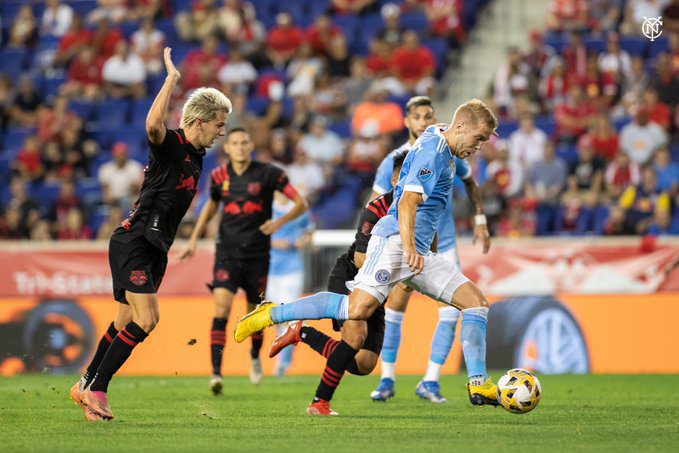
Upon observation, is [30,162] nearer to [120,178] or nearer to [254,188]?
[120,178]

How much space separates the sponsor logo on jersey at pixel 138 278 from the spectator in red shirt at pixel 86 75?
1445 cm

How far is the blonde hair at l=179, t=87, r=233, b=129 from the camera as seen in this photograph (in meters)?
9.02

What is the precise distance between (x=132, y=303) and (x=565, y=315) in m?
7.83

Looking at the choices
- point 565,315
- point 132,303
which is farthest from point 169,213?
point 565,315

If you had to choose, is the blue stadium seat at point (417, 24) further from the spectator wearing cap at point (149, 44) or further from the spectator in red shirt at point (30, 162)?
Answer: the spectator in red shirt at point (30, 162)

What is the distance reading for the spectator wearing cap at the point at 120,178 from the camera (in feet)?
63.9

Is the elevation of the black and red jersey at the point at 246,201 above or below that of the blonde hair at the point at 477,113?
below

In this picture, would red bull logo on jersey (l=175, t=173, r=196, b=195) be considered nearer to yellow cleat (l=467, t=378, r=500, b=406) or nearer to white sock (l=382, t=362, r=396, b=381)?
yellow cleat (l=467, t=378, r=500, b=406)

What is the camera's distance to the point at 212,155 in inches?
798

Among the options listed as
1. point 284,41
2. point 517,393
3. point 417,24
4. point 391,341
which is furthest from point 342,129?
point 517,393

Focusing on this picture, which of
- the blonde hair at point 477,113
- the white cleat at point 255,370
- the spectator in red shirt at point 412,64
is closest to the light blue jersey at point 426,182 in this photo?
the blonde hair at point 477,113

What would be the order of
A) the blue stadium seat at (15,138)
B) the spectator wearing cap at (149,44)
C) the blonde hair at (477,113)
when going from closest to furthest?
the blonde hair at (477,113) < the blue stadium seat at (15,138) < the spectator wearing cap at (149,44)

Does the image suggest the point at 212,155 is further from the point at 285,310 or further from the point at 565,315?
the point at 285,310

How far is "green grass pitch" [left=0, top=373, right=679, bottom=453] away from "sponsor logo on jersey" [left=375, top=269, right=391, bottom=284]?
1.05 meters
